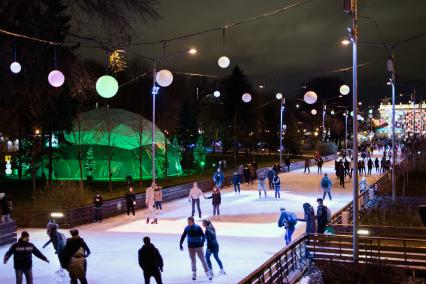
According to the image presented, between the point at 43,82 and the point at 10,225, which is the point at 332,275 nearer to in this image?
the point at 10,225

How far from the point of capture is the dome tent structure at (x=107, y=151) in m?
41.8

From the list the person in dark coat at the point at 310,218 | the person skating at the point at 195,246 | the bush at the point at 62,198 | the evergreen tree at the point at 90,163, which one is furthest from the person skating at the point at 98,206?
the evergreen tree at the point at 90,163

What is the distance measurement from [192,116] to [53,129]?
3631 cm

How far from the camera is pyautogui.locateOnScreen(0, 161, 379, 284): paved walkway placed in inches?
535

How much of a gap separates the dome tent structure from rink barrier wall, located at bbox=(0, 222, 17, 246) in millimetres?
22151

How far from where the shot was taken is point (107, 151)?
4194 cm

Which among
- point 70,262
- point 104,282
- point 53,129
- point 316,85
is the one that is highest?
point 316,85

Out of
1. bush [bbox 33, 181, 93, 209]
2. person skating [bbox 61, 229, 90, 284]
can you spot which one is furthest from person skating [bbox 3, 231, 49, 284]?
bush [bbox 33, 181, 93, 209]

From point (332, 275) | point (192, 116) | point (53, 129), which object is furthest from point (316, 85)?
point (332, 275)

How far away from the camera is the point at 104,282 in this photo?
12.8m

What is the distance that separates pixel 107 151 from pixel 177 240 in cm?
2492

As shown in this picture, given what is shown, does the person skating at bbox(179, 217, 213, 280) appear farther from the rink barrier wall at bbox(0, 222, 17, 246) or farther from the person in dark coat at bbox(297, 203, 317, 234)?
the rink barrier wall at bbox(0, 222, 17, 246)

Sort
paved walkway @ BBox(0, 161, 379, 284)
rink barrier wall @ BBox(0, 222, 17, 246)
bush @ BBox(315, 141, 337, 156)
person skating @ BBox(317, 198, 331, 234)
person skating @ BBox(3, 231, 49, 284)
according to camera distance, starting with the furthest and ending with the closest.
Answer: bush @ BBox(315, 141, 337, 156) < rink barrier wall @ BBox(0, 222, 17, 246) < person skating @ BBox(317, 198, 331, 234) < paved walkway @ BBox(0, 161, 379, 284) < person skating @ BBox(3, 231, 49, 284)

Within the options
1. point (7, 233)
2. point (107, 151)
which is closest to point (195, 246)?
point (7, 233)
